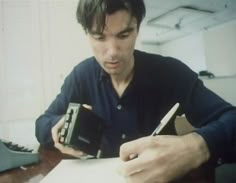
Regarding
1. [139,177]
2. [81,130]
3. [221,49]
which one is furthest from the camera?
[221,49]

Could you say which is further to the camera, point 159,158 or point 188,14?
point 188,14

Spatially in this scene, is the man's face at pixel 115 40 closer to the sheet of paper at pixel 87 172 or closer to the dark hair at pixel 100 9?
the dark hair at pixel 100 9

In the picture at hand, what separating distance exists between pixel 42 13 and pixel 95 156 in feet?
4.28

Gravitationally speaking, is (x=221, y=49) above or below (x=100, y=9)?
below

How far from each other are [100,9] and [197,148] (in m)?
0.37

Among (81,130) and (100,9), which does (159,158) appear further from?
(100,9)

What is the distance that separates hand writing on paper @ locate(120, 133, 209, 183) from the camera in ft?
1.13

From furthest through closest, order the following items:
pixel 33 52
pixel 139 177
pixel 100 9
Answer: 1. pixel 33 52
2. pixel 100 9
3. pixel 139 177

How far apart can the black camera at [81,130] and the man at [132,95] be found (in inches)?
1.7

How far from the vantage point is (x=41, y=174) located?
481 millimetres

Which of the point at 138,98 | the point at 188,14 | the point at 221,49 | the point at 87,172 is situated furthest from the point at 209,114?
the point at 188,14

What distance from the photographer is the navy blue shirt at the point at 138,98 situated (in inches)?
25.3

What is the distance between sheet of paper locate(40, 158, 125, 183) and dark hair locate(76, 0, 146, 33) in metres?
0.30

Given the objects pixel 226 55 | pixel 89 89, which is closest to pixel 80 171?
pixel 89 89
